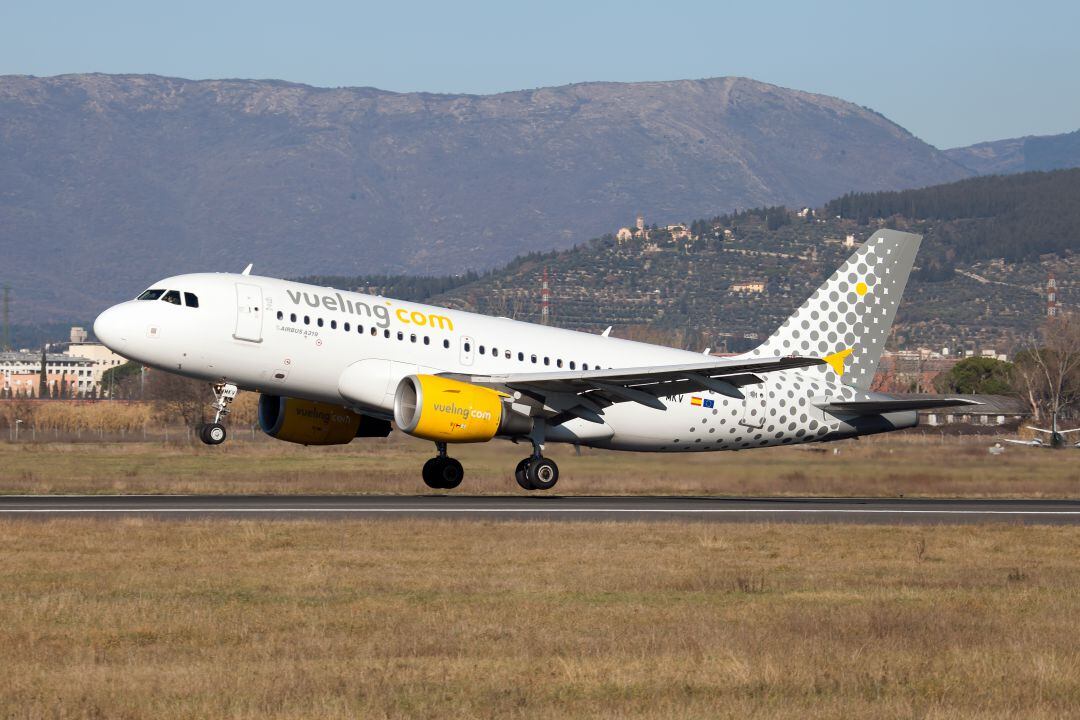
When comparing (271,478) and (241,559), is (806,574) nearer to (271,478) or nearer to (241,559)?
(241,559)

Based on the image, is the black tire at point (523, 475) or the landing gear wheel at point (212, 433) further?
the black tire at point (523, 475)

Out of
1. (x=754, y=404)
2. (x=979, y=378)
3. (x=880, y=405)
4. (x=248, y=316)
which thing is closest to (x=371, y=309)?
(x=248, y=316)

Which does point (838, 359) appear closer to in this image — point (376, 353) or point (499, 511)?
point (499, 511)

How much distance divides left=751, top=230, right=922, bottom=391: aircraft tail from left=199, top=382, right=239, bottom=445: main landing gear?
533 inches

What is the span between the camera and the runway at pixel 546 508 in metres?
30.4

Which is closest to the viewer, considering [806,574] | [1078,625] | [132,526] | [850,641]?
[850,641]

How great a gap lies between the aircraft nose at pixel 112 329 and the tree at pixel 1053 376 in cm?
8864

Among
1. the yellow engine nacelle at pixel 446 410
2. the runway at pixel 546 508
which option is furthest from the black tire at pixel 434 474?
the yellow engine nacelle at pixel 446 410

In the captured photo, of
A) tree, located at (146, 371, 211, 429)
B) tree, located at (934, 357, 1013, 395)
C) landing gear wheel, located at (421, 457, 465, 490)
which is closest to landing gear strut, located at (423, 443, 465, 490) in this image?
landing gear wheel, located at (421, 457, 465, 490)

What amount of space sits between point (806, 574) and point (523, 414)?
14.2m

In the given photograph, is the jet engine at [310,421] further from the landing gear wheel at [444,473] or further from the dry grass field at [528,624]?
the dry grass field at [528,624]

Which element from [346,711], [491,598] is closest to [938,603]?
[491,598]

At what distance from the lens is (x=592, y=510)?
32.3 metres

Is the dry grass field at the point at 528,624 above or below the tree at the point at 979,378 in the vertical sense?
below
